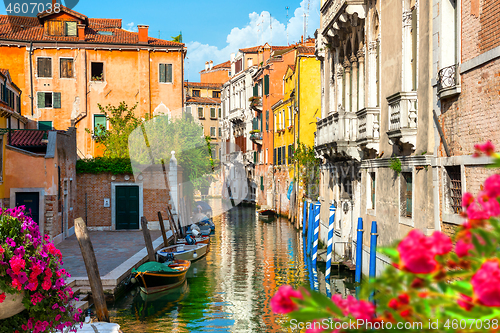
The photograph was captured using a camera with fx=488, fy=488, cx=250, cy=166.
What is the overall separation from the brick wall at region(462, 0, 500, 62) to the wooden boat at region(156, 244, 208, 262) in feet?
33.6

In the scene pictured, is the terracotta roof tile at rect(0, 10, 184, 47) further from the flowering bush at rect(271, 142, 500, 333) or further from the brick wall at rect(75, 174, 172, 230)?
the flowering bush at rect(271, 142, 500, 333)

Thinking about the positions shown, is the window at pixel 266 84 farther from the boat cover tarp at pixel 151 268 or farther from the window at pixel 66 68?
the boat cover tarp at pixel 151 268

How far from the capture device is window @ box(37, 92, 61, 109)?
25609 mm

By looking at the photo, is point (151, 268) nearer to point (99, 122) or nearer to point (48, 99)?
point (99, 122)

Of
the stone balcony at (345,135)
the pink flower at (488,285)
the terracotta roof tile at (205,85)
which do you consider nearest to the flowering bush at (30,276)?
the pink flower at (488,285)

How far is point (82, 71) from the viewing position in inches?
1018

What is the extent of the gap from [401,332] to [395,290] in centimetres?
15

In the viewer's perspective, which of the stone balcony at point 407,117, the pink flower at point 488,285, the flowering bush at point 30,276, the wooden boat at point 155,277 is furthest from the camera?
the wooden boat at point 155,277

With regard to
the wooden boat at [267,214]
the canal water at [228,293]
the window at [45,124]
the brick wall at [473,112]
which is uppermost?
the window at [45,124]

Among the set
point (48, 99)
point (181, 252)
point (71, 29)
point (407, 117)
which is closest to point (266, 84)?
point (71, 29)

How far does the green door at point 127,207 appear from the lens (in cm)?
1992

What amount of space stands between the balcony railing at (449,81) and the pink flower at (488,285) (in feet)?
23.1

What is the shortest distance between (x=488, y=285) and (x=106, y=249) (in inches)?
584

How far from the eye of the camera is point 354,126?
13.0m
